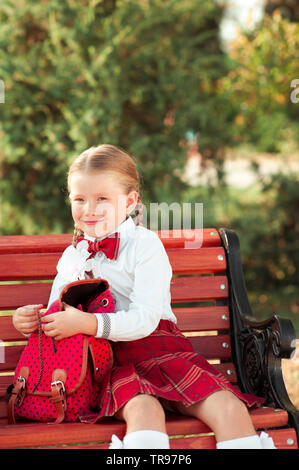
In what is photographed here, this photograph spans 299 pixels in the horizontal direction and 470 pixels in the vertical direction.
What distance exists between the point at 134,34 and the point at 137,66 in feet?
0.99

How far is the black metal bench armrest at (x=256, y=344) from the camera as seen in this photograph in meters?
2.33

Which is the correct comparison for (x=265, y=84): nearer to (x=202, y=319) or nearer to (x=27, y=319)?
(x=202, y=319)

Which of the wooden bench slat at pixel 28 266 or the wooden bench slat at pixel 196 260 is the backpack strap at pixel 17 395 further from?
the wooden bench slat at pixel 196 260

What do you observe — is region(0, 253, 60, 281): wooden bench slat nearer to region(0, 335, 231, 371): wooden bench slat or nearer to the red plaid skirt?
the red plaid skirt

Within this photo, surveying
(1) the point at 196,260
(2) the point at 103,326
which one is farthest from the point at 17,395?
(1) the point at 196,260

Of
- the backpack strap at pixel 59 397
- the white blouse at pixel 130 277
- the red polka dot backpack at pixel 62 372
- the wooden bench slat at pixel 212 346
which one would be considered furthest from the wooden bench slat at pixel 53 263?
the backpack strap at pixel 59 397

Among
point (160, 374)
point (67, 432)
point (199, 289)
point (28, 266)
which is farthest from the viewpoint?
point (199, 289)

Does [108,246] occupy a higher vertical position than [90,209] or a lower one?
lower

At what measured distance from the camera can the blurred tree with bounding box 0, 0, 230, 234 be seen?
577 cm

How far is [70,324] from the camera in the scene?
219 cm

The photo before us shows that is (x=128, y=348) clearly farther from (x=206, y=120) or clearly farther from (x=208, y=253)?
(x=206, y=120)

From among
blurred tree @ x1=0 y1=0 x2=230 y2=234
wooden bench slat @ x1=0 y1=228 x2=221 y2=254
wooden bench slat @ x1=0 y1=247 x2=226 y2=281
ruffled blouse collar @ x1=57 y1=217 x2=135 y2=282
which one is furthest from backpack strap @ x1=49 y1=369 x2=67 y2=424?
blurred tree @ x1=0 y1=0 x2=230 y2=234

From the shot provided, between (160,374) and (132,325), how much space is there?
216 millimetres

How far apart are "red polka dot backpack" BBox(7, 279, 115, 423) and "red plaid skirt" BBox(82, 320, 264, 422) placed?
2.4 inches
